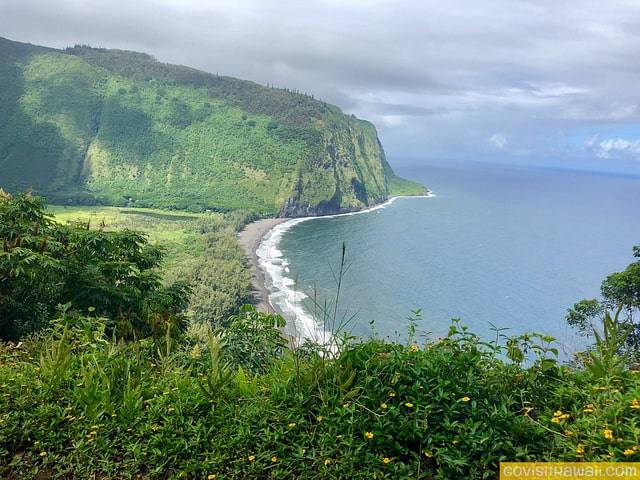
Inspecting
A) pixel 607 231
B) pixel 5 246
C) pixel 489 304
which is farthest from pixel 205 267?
pixel 607 231

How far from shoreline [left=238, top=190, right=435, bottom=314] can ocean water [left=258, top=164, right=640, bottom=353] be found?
141cm

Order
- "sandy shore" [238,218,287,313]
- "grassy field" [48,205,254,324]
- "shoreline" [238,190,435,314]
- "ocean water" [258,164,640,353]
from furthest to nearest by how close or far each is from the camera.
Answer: "shoreline" [238,190,435,314] → "sandy shore" [238,218,287,313] → "ocean water" [258,164,640,353] → "grassy field" [48,205,254,324]

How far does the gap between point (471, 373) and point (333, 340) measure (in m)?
1.09

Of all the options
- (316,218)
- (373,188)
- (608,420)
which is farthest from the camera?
(373,188)

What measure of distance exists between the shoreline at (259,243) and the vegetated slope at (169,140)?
14.0 ft

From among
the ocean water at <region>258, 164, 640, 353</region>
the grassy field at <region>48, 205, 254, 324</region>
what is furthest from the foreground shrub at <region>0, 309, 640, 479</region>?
the ocean water at <region>258, 164, 640, 353</region>

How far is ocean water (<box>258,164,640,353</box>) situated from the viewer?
175 ft

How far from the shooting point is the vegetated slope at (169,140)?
133m

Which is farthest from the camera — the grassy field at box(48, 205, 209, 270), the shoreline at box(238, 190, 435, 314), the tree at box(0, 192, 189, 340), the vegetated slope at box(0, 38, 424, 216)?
the vegetated slope at box(0, 38, 424, 216)

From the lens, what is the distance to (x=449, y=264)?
78.2 metres

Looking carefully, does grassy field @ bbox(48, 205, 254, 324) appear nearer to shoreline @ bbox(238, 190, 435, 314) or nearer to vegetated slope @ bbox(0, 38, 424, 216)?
shoreline @ bbox(238, 190, 435, 314)

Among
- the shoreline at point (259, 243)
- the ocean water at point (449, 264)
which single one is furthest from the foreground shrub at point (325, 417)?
the shoreline at point (259, 243)

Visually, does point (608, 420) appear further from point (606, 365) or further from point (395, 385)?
point (395, 385)

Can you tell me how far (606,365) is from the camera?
333 centimetres
